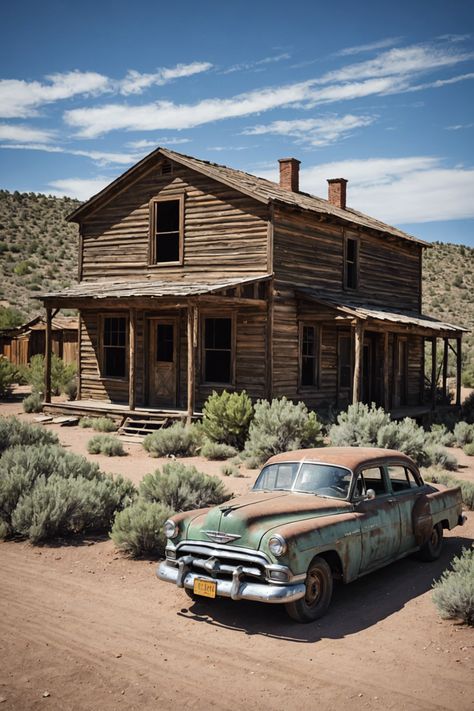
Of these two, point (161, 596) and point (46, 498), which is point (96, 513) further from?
point (161, 596)

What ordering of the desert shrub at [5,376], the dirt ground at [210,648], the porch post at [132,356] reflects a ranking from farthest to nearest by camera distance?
1. the desert shrub at [5,376]
2. the porch post at [132,356]
3. the dirt ground at [210,648]

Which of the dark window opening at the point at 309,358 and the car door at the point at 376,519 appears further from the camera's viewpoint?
the dark window opening at the point at 309,358

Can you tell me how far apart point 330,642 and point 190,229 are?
15.0 m

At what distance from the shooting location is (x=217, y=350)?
1881cm

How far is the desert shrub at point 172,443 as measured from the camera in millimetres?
15172

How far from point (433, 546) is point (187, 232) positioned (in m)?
13.2

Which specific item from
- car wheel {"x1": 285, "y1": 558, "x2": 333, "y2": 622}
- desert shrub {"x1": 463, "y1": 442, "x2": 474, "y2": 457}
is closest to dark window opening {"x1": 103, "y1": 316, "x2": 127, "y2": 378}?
desert shrub {"x1": 463, "y1": 442, "x2": 474, "y2": 457}

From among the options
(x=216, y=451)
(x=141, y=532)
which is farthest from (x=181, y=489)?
(x=216, y=451)

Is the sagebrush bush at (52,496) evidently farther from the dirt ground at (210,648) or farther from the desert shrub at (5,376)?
the desert shrub at (5,376)

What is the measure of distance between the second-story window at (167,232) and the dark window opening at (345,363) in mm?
5586

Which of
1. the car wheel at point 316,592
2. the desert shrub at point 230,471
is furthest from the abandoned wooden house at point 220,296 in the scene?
the car wheel at point 316,592

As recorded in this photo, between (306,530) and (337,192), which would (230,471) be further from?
(337,192)

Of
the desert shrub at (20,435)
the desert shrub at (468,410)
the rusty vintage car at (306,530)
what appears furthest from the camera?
the desert shrub at (468,410)

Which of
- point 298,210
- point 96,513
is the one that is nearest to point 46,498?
point 96,513
